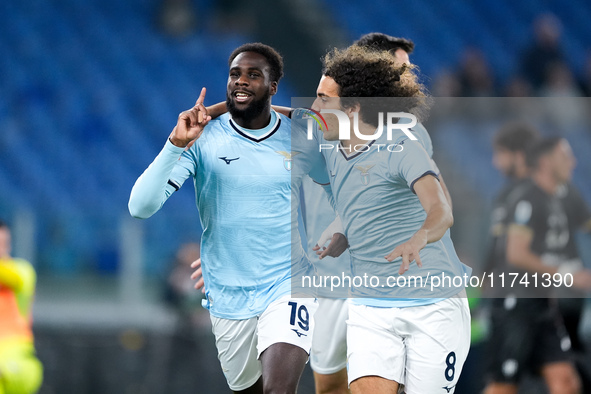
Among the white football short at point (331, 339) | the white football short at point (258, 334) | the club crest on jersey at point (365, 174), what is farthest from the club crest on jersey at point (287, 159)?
the white football short at point (331, 339)

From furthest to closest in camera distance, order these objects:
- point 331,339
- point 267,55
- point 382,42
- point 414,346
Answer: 1. point 382,42
2. point 331,339
3. point 267,55
4. point 414,346

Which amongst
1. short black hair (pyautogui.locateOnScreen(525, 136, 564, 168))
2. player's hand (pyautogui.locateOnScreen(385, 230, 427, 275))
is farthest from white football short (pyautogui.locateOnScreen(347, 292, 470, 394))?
short black hair (pyautogui.locateOnScreen(525, 136, 564, 168))

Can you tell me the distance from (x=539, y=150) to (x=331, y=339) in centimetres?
235

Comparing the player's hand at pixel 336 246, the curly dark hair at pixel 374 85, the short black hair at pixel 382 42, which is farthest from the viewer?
the short black hair at pixel 382 42

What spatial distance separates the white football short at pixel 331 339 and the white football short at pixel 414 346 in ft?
3.49

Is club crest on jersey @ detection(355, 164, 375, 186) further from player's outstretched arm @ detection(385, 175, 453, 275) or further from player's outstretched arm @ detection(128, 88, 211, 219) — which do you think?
player's outstretched arm @ detection(128, 88, 211, 219)

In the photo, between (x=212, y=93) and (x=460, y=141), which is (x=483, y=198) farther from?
(x=212, y=93)

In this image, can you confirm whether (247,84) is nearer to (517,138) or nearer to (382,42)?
(382,42)

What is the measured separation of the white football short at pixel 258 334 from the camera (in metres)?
4.24

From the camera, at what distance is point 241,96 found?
4.43 m

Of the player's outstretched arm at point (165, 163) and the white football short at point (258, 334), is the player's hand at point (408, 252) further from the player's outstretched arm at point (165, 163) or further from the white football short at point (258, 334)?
the player's outstretched arm at point (165, 163)

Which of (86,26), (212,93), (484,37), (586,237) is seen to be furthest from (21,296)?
(484,37)

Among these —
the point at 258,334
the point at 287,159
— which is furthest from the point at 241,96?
the point at 258,334

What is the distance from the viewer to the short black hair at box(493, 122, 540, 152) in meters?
6.54
